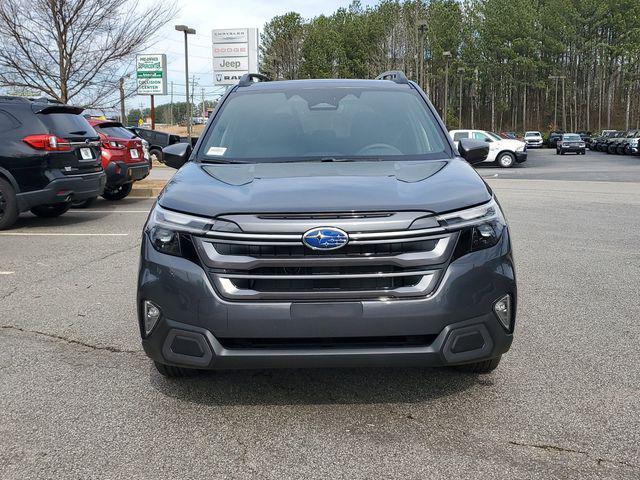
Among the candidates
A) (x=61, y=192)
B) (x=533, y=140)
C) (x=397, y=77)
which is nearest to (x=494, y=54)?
(x=533, y=140)

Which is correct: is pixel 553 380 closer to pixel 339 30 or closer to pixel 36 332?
pixel 36 332

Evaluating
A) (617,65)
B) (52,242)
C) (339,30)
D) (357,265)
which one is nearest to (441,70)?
(339,30)

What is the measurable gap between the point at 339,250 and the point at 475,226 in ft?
2.22

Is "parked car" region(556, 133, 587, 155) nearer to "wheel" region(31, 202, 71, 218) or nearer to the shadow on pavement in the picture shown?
"wheel" region(31, 202, 71, 218)

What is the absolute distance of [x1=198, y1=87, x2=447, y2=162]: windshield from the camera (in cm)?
412

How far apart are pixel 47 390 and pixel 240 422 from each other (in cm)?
121

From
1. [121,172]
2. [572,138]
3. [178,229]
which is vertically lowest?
[121,172]

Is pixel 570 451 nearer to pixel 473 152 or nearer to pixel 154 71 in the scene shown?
pixel 473 152

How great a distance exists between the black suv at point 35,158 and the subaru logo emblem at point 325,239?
24.8ft

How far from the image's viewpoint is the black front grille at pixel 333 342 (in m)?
2.94

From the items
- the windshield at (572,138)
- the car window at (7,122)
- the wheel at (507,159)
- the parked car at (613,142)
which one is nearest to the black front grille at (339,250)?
the car window at (7,122)

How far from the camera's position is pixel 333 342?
2.95 meters

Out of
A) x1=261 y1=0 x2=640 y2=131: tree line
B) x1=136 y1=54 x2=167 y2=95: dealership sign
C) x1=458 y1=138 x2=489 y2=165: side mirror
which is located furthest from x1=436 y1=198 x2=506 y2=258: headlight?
x1=261 y1=0 x2=640 y2=131: tree line

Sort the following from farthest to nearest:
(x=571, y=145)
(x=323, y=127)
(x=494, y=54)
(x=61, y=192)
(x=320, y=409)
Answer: (x=494, y=54), (x=571, y=145), (x=61, y=192), (x=323, y=127), (x=320, y=409)
